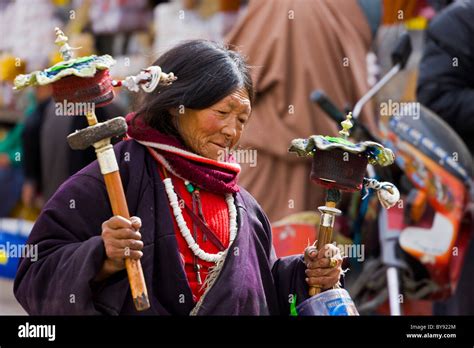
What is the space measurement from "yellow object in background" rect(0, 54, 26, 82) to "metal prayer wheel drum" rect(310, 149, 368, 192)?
4317 millimetres

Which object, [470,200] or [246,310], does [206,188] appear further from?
[470,200]

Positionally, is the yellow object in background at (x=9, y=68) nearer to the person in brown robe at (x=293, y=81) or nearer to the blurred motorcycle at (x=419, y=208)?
the person in brown robe at (x=293, y=81)

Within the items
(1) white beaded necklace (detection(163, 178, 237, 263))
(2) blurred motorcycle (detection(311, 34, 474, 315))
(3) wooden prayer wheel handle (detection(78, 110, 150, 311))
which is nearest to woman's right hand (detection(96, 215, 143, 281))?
(3) wooden prayer wheel handle (detection(78, 110, 150, 311))

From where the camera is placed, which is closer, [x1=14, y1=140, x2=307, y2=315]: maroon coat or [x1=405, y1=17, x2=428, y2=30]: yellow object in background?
[x1=14, y1=140, x2=307, y2=315]: maroon coat

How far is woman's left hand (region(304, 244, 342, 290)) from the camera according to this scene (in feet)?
12.0

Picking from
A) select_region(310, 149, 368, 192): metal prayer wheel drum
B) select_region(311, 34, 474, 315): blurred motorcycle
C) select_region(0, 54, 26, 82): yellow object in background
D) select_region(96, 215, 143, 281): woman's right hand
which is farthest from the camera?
select_region(0, 54, 26, 82): yellow object in background

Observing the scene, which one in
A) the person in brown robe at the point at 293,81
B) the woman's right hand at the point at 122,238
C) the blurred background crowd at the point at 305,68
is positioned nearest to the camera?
the woman's right hand at the point at 122,238

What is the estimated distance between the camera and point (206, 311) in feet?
11.8

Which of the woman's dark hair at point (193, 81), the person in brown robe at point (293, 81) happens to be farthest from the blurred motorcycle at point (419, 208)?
the woman's dark hair at point (193, 81)

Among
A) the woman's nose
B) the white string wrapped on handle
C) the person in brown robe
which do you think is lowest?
the white string wrapped on handle

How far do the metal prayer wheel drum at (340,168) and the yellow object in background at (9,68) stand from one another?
14.2ft

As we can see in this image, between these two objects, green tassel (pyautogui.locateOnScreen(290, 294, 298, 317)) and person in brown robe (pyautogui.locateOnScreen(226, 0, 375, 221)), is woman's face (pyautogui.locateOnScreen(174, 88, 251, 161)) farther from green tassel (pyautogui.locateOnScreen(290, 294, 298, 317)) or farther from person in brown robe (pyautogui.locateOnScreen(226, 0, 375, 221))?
person in brown robe (pyautogui.locateOnScreen(226, 0, 375, 221))

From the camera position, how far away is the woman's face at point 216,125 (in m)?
3.67

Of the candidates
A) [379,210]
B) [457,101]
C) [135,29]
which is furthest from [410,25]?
[135,29]
